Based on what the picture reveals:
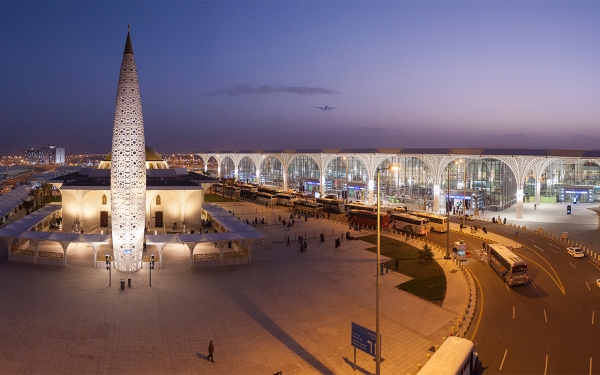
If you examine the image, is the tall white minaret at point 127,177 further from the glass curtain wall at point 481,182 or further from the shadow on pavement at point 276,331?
the glass curtain wall at point 481,182

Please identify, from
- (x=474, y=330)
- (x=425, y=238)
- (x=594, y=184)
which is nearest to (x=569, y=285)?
(x=474, y=330)

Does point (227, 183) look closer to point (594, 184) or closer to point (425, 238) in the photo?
point (425, 238)

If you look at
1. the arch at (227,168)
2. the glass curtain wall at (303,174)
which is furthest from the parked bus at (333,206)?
the arch at (227,168)

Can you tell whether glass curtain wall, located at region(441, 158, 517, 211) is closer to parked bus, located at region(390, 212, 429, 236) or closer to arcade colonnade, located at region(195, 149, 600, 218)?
arcade colonnade, located at region(195, 149, 600, 218)

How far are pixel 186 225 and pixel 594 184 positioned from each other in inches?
2751

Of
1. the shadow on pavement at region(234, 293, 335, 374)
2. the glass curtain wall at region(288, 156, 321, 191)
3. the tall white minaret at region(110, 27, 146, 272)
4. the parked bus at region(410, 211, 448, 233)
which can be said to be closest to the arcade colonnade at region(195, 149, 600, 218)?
the glass curtain wall at region(288, 156, 321, 191)

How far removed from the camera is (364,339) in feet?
47.1

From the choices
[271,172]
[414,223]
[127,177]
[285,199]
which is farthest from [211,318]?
[271,172]

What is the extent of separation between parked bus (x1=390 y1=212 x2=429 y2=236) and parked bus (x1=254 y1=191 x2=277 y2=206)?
84.6 ft

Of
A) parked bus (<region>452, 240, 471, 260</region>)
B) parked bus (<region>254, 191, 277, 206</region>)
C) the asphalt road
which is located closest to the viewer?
the asphalt road

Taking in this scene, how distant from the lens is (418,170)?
68938 millimetres

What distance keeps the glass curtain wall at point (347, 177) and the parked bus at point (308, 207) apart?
18.0 meters

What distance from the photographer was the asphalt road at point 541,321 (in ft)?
49.8

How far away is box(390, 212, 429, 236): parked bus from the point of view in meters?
40.9
